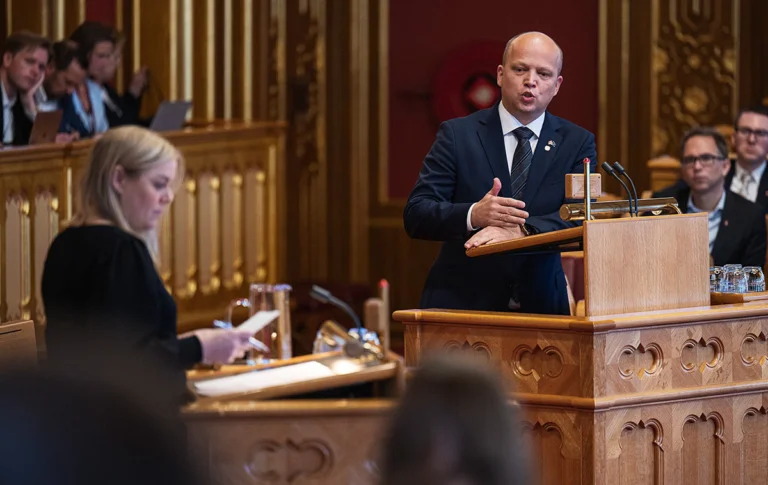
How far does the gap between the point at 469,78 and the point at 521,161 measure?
545 centimetres

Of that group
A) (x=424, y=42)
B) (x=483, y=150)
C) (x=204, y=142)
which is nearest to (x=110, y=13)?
(x=204, y=142)

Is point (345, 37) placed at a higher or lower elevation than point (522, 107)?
higher

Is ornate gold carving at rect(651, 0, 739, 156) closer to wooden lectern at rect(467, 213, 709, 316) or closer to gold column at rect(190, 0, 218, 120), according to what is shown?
gold column at rect(190, 0, 218, 120)

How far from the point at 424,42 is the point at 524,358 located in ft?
20.2

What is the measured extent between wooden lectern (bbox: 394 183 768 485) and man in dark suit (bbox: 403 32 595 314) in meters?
0.24

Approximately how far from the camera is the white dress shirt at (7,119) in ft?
21.6

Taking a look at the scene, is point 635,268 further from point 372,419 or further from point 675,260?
point 372,419

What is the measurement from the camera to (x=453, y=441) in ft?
3.61

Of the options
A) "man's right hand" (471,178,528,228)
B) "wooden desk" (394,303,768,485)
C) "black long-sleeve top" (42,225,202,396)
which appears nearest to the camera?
"black long-sleeve top" (42,225,202,396)

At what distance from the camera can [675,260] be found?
3.41m

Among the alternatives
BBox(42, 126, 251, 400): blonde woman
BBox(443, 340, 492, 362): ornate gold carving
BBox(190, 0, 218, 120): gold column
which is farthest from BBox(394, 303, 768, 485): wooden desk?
BBox(190, 0, 218, 120): gold column

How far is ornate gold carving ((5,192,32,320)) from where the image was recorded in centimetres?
625

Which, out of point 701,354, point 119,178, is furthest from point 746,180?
point 119,178

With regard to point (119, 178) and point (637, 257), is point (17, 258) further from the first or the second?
point (637, 257)
